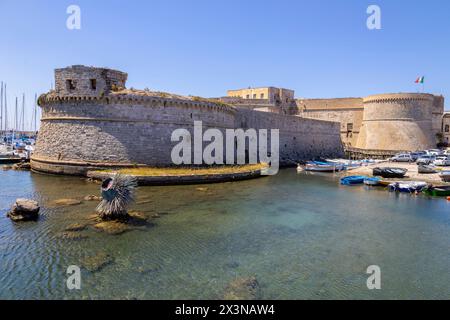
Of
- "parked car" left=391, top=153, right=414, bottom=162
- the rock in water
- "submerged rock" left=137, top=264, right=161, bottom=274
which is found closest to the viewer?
"submerged rock" left=137, top=264, right=161, bottom=274

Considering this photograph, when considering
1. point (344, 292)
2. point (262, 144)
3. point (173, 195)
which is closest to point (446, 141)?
point (262, 144)

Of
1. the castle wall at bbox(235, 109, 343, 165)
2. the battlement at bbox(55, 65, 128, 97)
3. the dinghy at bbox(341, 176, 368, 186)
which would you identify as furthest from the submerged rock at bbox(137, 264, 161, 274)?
the castle wall at bbox(235, 109, 343, 165)

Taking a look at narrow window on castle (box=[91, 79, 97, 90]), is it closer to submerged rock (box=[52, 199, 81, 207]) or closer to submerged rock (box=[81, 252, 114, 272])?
submerged rock (box=[52, 199, 81, 207])

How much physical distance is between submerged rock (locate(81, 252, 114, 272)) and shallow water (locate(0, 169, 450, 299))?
0.52ft

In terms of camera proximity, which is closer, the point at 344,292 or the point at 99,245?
the point at 344,292

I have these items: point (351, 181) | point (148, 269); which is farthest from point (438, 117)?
point (148, 269)

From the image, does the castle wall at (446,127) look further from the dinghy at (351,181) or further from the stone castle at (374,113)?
the dinghy at (351,181)

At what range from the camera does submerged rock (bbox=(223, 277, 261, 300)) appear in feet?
21.5

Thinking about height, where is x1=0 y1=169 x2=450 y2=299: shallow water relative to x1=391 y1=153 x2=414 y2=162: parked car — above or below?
below

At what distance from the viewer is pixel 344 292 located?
692cm

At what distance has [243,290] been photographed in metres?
6.82
